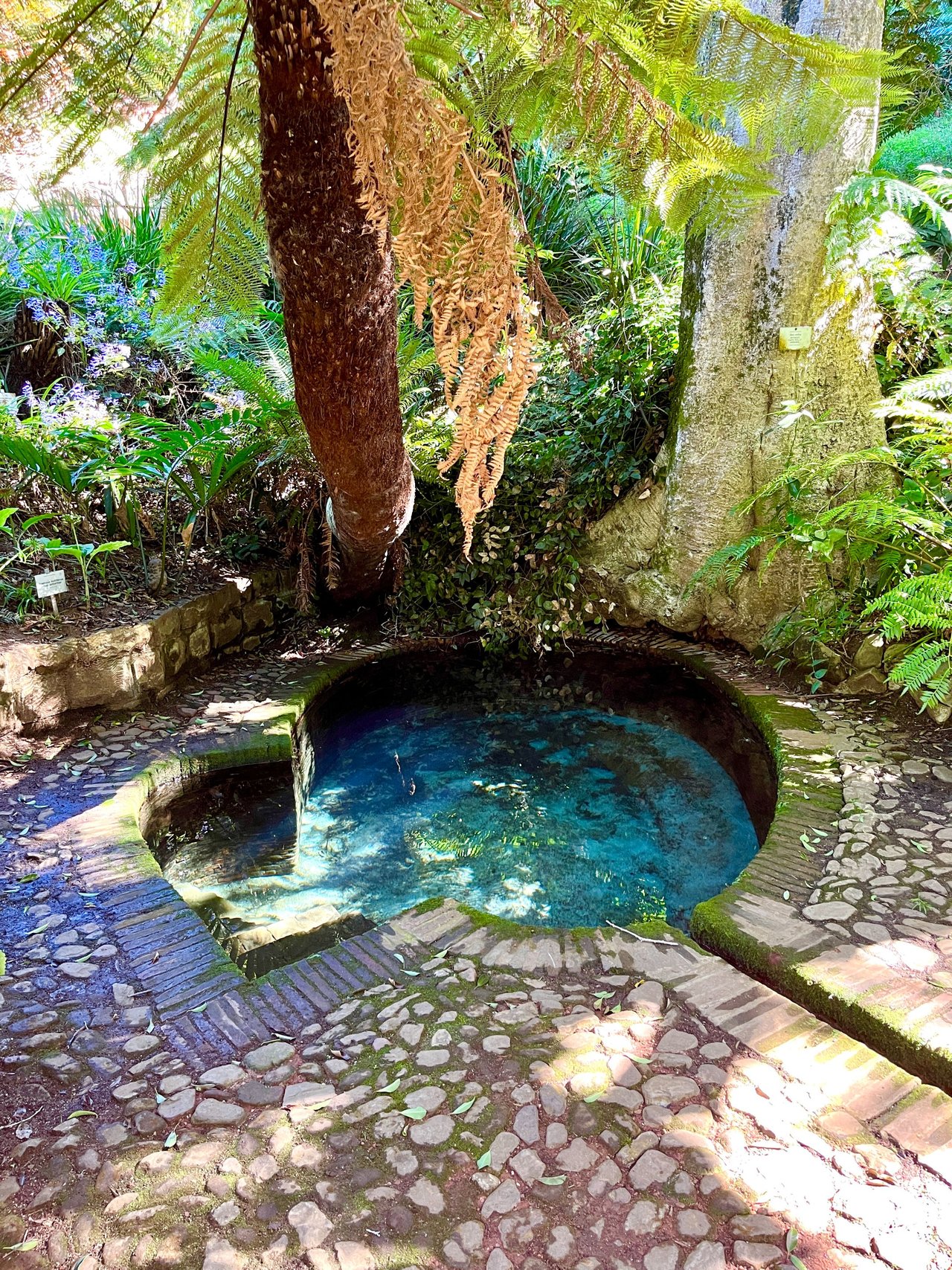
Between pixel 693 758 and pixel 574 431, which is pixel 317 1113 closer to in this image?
pixel 693 758

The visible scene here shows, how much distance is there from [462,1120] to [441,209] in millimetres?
1861

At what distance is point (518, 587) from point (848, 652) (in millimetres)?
2024

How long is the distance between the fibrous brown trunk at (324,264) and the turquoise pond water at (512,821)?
1.47 m

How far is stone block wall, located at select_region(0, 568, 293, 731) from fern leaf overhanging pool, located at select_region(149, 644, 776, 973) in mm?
712

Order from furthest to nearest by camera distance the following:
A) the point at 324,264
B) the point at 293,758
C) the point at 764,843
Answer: the point at 293,758, the point at 764,843, the point at 324,264

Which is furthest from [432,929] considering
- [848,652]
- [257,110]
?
[848,652]

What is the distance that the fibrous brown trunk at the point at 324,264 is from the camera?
1.68 m

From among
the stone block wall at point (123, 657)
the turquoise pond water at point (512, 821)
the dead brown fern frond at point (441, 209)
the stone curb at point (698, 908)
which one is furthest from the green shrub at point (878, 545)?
the stone block wall at point (123, 657)

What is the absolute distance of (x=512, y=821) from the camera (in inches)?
141

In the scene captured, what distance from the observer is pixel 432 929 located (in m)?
2.44

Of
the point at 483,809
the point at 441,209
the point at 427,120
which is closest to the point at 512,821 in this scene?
the point at 483,809

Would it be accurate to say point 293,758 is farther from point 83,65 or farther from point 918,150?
point 918,150

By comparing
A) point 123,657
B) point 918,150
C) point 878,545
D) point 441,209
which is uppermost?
point 918,150

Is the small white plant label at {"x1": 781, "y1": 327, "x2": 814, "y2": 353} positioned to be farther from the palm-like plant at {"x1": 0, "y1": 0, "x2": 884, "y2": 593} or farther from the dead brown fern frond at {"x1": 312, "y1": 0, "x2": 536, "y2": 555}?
the dead brown fern frond at {"x1": 312, "y1": 0, "x2": 536, "y2": 555}
